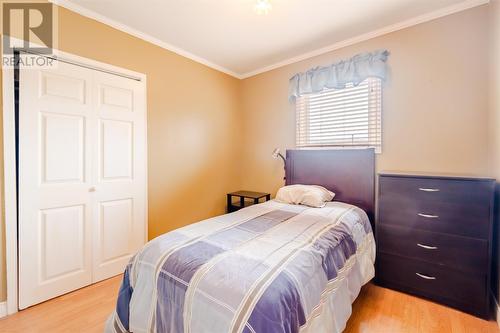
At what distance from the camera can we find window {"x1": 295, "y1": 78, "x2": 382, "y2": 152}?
2504mm

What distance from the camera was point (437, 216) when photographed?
75.2 inches

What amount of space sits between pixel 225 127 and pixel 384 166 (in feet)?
7.41

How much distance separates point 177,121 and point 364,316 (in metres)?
2.78

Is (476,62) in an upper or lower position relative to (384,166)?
upper

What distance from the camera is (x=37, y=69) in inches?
74.4

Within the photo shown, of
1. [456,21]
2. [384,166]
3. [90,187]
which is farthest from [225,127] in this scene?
[456,21]

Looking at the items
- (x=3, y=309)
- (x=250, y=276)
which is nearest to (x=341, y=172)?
(x=250, y=276)

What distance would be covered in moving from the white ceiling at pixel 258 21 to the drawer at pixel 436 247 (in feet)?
6.68

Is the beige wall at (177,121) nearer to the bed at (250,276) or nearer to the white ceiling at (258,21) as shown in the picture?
the white ceiling at (258,21)

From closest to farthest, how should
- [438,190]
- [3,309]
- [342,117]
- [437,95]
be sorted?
[3,309] < [438,190] < [437,95] < [342,117]

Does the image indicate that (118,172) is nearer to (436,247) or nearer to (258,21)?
(258,21)

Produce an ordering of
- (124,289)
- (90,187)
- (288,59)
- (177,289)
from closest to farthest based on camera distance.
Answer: (177,289), (124,289), (90,187), (288,59)

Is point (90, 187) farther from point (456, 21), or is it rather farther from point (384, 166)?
point (456, 21)

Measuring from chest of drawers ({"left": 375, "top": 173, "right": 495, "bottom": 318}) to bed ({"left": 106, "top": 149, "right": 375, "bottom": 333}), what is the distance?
0.96 feet
